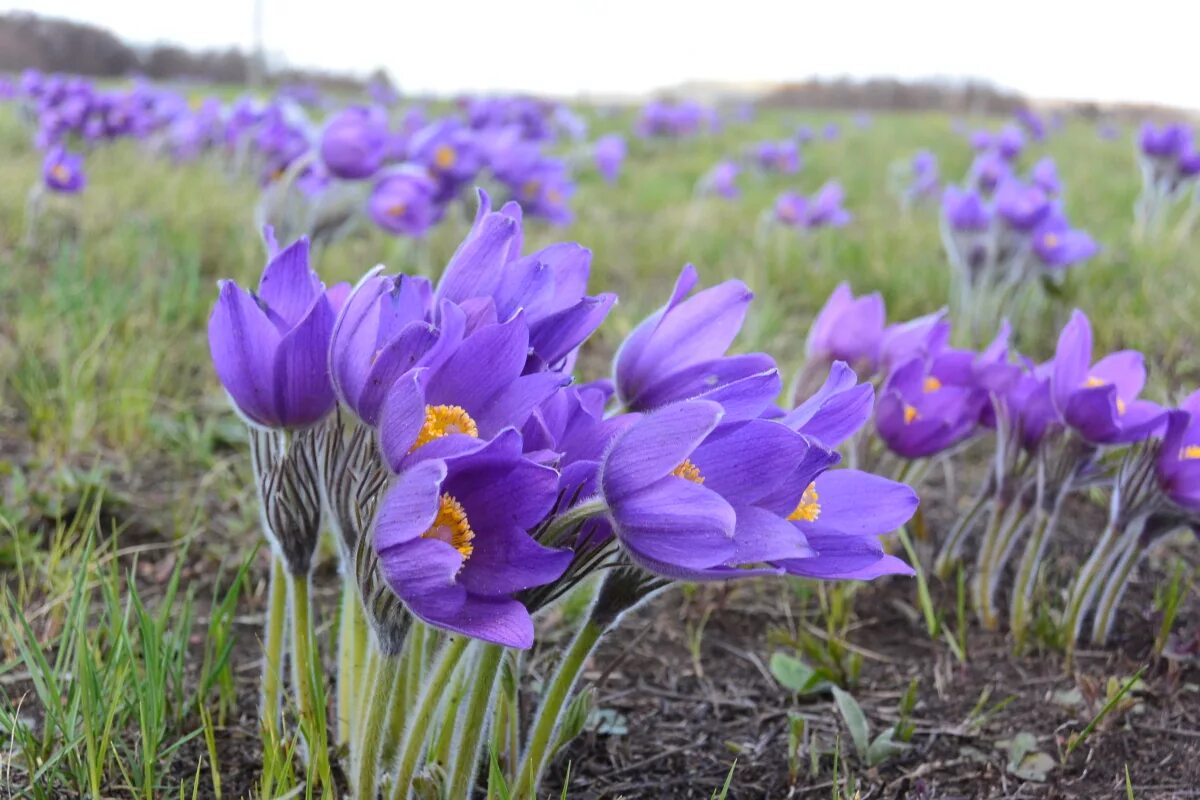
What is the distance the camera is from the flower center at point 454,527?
90cm

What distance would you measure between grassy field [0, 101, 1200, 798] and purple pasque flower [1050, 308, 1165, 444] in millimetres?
382

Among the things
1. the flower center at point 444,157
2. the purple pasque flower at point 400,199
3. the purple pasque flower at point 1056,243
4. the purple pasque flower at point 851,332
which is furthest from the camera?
the flower center at point 444,157

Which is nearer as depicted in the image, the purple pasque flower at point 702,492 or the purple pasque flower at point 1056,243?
the purple pasque flower at point 702,492

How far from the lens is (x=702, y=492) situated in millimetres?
868

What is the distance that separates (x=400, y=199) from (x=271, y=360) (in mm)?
2031

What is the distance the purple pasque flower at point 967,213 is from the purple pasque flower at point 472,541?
2710mm

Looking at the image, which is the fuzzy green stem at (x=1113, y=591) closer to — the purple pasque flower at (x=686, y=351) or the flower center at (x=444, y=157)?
the purple pasque flower at (x=686, y=351)

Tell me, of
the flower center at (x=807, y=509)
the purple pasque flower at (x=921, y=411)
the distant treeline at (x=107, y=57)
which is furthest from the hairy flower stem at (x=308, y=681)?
the distant treeline at (x=107, y=57)

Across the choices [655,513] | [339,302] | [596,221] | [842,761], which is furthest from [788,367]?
[596,221]

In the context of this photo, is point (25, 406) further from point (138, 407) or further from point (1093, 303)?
point (1093, 303)

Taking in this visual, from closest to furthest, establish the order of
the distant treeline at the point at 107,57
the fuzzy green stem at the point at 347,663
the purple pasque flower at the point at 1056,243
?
the fuzzy green stem at the point at 347,663 → the purple pasque flower at the point at 1056,243 → the distant treeline at the point at 107,57

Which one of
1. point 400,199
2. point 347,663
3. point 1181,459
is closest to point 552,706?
point 347,663

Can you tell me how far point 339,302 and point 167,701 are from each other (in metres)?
0.59

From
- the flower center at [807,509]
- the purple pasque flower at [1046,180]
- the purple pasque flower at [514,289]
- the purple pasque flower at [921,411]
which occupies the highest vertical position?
the purple pasque flower at [1046,180]
